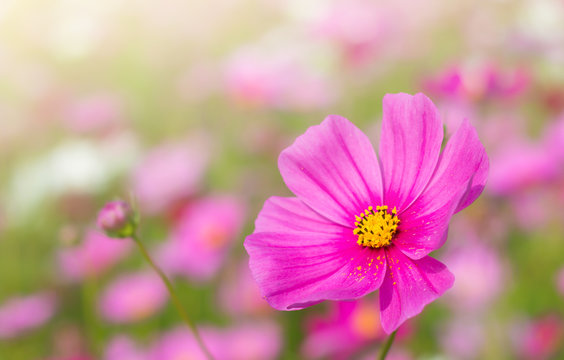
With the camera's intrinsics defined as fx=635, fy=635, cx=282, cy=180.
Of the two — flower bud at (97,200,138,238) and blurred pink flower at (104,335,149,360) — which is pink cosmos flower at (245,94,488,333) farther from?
blurred pink flower at (104,335,149,360)

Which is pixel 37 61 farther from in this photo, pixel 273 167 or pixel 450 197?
pixel 450 197

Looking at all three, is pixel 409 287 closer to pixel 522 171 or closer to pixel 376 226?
pixel 376 226

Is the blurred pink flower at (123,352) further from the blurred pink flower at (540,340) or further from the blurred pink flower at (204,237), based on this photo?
the blurred pink flower at (540,340)

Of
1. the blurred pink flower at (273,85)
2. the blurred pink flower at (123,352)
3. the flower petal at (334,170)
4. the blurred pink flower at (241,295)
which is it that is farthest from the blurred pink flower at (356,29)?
the flower petal at (334,170)

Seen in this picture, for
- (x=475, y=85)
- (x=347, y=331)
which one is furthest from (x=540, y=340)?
(x=475, y=85)

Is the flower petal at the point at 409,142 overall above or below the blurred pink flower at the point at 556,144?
above

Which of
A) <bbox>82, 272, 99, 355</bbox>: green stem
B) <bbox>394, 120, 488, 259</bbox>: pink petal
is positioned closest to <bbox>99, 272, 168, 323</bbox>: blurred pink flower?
<bbox>82, 272, 99, 355</bbox>: green stem
